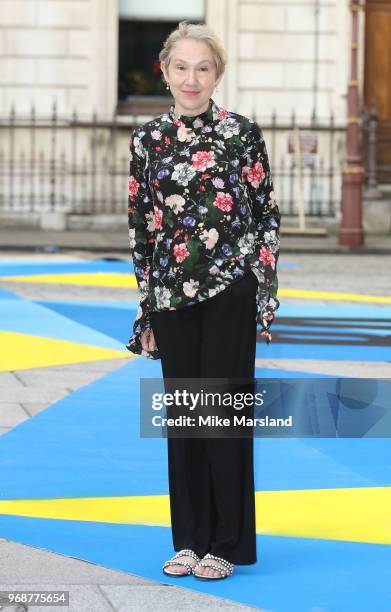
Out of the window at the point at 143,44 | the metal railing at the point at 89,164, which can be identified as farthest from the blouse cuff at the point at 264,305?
the window at the point at 143,44

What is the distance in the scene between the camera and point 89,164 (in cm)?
2325

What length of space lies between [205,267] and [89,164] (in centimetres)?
1867

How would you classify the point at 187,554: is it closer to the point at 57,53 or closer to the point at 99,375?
the point at 99,375

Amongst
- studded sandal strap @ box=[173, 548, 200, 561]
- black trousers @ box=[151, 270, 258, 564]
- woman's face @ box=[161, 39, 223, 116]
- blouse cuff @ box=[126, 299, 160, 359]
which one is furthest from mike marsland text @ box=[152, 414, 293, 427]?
woman's face @ box=[161, 39, 223, 116]

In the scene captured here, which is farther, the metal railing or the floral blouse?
the metal railing

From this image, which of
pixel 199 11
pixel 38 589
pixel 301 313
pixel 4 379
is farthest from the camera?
pixel 199 11

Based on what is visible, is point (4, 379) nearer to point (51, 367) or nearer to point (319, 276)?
point (51, 367)

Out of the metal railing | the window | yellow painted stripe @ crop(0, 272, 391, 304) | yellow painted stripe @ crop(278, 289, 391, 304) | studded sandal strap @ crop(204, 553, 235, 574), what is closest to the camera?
studded sandal strap @ crop(204, 553, 235, 574)

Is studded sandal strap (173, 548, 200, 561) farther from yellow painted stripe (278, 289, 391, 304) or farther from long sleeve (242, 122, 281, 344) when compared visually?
yellow painted stripe (278, 289, 391, 304)

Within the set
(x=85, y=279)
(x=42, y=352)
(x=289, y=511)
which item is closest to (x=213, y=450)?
(x=289, y=511)

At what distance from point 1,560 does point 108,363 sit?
4.57 metres

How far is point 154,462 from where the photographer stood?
668cm

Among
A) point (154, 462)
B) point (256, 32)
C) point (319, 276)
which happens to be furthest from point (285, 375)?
point (256, 32)

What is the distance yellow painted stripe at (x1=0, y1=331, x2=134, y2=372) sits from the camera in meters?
9.55
